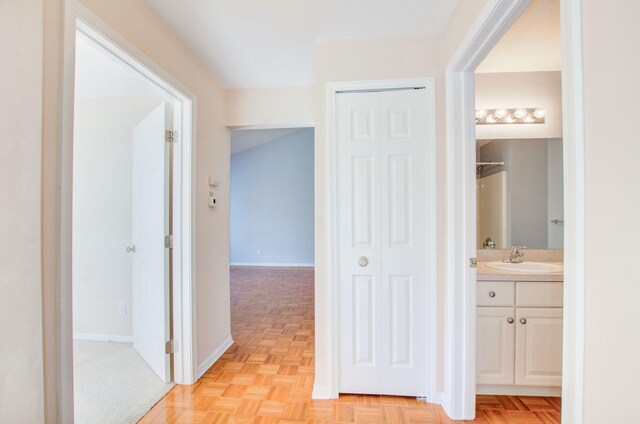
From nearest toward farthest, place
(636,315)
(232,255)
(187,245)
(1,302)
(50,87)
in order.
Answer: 1. (636,315)
2. (1,302)
3. (50,87)
4. (187,245)
5. (232,255)

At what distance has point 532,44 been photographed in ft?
6.52

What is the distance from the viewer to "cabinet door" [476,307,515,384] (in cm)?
185

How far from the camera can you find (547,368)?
1.83m

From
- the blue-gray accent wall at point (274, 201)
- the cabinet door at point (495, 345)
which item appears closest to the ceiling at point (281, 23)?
the cabinet door at point (495, 345)

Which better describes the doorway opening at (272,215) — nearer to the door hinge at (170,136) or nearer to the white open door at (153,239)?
the white open door at (153,239)

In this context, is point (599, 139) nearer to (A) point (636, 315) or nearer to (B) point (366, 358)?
(A) point (636, 315)

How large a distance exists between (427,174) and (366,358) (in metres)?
1.29

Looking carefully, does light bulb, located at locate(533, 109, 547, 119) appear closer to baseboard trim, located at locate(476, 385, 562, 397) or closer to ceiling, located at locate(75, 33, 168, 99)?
baseboard trim, located at locate(476, 385, 562, 397)

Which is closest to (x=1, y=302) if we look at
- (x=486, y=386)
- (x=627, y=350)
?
(x=627, y=350)

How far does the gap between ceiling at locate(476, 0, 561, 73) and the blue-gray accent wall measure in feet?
16.6

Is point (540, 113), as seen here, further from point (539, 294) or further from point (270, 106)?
point (270, 106)

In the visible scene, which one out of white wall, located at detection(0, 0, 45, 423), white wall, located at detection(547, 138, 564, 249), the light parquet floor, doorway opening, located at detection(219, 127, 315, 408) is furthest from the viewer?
doorway opening, located at detection(219, 127, 315, 408)

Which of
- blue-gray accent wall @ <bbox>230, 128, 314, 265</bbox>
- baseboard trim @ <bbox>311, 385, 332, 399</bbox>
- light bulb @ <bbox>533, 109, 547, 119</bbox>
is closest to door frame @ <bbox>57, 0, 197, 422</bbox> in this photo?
baseboard trim @ <bbox>311, 385, 332, 399</bbox>

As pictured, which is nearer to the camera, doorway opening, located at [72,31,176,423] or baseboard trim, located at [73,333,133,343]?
doorway opening, located at [72,31,176,423]
